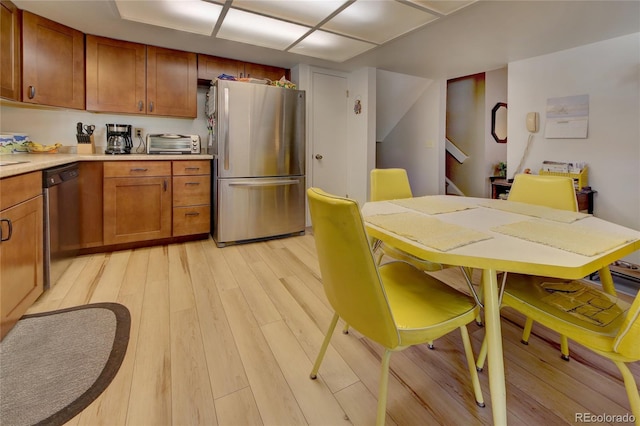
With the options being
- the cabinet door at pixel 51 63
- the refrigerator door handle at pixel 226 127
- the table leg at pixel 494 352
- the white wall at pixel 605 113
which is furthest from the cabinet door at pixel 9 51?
the white wall at pixel 605 113

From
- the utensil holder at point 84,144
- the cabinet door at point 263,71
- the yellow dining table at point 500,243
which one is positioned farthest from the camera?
the cabinet door at point 263,71

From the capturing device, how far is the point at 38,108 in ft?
9.78

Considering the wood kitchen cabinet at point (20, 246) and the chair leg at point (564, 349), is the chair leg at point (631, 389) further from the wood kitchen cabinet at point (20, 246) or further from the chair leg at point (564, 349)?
the wood kitchen cabinet at point (20, 246)

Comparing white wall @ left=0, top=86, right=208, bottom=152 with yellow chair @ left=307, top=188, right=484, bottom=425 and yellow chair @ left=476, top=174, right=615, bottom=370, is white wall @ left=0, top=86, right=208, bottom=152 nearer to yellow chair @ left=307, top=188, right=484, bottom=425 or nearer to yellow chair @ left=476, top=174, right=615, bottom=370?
yellow chair @ left=307, top=188, right=484, bottom=425

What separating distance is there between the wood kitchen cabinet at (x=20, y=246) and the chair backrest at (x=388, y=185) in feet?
6.93

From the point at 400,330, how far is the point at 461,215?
815 mm

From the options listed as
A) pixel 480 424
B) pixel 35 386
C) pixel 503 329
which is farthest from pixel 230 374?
pixel 503 329

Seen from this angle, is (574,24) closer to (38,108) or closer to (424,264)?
(424,264)

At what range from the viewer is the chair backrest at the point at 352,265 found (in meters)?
0.85

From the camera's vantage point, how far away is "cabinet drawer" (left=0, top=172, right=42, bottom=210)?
1.52 metres

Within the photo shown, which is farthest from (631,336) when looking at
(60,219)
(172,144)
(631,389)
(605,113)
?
(172,144)

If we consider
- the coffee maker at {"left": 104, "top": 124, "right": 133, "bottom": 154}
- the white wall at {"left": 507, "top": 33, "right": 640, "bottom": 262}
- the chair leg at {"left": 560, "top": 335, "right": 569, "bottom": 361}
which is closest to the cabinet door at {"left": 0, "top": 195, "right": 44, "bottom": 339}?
the coffee maker at {"left": 104, "top": 124, "right": 133, "bottom": 154}

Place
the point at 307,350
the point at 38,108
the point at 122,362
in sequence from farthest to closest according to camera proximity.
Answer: the point at 38,108, the point at 307,350, the point at 122,362

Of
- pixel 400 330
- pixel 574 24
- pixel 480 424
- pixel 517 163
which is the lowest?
pixel 480 424
